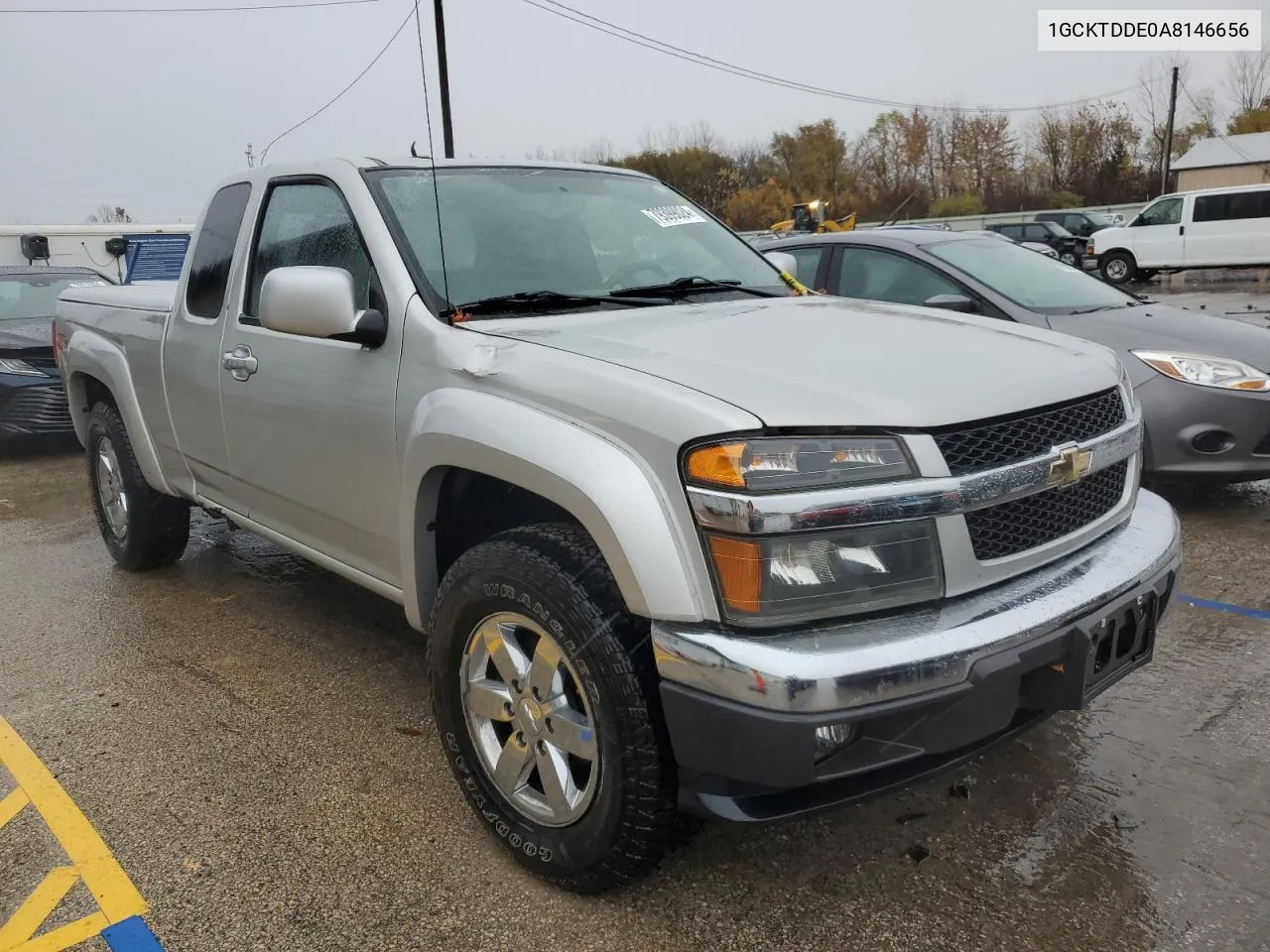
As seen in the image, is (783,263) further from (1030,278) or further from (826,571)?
(1030,278)

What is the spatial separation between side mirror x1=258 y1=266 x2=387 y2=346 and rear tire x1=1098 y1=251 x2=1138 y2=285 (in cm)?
2338

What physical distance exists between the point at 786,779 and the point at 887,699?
24 cm

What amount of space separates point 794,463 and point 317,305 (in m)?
1.45

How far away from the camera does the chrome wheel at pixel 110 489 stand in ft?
15.9

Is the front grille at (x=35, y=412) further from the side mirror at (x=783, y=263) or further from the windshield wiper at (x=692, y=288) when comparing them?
the windshield wiper at (x=692, y=288)

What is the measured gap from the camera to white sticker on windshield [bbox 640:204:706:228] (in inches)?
140

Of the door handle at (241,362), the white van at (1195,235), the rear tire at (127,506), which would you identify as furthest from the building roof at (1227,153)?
the door handle at (241,362)

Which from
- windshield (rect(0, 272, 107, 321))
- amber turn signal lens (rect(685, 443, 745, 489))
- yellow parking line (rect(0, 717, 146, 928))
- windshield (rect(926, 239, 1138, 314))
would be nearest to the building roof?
windshield (rect(926, 239, 1138, 314))

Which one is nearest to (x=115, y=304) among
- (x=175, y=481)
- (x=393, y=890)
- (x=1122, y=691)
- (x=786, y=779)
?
(x=175, y=481)

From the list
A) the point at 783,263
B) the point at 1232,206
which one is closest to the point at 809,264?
the point at 783,263

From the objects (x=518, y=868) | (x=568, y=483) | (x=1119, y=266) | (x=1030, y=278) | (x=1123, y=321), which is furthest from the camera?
(x=1119, y=266)

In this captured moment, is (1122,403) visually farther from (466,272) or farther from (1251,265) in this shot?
(1251,265)

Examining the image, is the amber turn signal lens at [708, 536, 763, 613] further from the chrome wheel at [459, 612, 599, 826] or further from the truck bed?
the truck bed

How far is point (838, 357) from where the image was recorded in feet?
7.67
